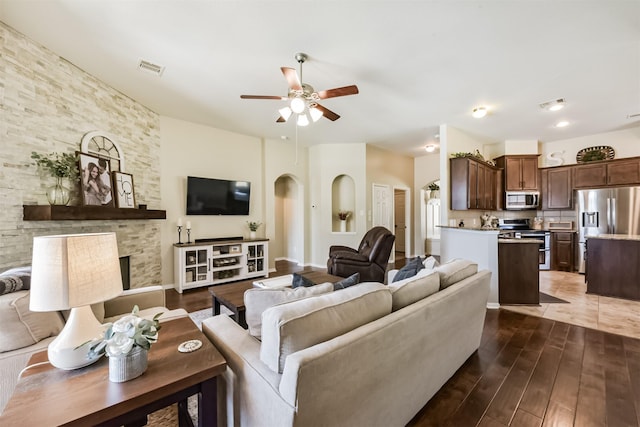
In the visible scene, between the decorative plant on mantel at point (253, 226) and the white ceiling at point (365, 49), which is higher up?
the white ceiling at point (365, 49)

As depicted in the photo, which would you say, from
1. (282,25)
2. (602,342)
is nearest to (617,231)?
(602,342)

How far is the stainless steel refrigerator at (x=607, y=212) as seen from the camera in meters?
4.56

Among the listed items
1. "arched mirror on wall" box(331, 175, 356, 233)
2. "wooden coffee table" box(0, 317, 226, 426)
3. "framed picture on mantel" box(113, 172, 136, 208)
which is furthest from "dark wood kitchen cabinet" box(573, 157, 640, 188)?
"framed picture on mantel" box(113, 172, 136, 208)

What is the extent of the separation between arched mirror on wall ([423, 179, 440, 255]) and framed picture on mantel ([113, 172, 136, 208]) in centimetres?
677

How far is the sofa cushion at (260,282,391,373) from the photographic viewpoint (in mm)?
1015

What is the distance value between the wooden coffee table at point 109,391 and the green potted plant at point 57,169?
221 centimetres

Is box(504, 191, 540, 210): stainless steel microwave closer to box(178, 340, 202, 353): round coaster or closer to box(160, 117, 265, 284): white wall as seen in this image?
box(160, 117, 265, 284): white wall

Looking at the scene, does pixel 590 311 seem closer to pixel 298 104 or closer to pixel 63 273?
pixel 298 104

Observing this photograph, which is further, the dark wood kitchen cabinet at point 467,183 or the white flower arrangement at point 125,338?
Result: the dark wood kitchen cabinet at point 467,183

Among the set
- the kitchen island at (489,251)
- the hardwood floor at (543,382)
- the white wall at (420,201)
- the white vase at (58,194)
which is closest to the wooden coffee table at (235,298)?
the hardwood floor at (543,382)

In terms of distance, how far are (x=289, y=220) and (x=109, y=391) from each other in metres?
6.22

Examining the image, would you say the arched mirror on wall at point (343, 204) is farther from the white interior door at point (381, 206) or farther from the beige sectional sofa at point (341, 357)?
the beige sectional sofa at point (341, 357)

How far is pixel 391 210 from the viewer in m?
6.66

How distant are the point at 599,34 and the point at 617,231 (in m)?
4.21
